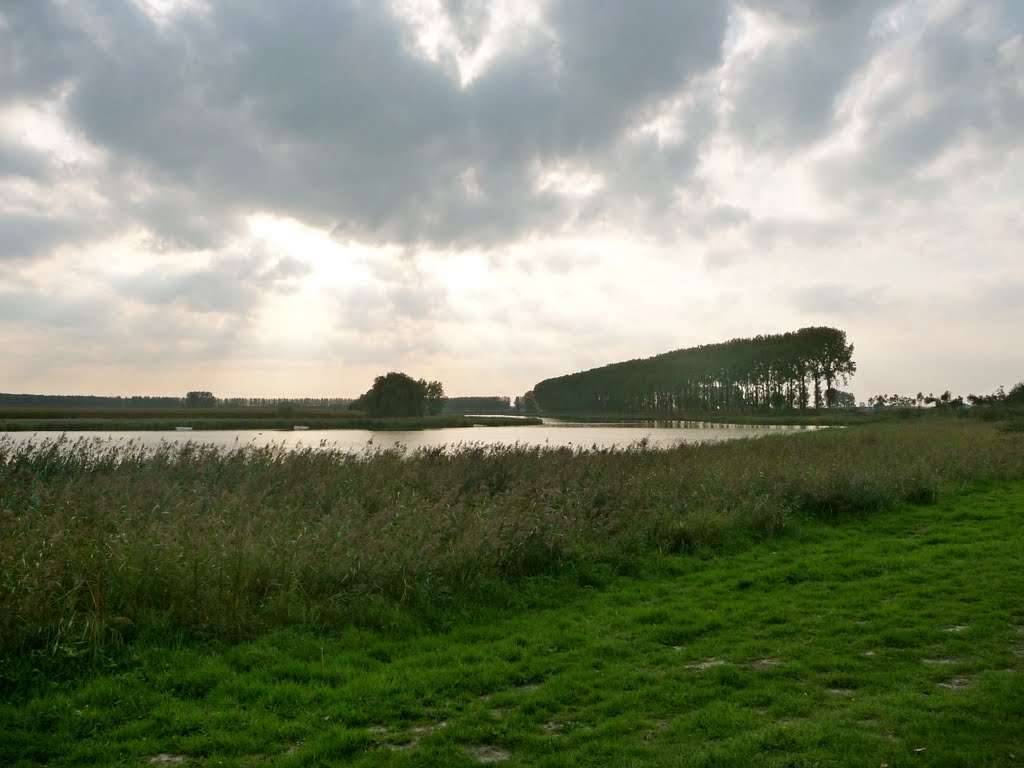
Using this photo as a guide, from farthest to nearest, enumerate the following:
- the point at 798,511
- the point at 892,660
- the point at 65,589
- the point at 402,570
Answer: the point at 798,511 → the point at 402,570 → the point at 65,589 → the point at 892,660

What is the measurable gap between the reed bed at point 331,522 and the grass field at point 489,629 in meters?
0.04

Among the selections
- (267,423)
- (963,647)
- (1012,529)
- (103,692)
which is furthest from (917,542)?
(267,423)

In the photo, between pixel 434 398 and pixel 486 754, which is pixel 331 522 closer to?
pixel 486 754

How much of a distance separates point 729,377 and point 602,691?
99866 millimetres

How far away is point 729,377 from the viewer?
3925 inches

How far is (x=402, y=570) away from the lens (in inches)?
291

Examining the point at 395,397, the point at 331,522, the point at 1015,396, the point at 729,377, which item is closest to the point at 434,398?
the point at 395,397

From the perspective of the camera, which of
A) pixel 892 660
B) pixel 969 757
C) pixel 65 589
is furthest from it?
pixel 65 589

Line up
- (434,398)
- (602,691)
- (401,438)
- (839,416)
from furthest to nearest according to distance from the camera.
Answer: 1. (434,398)
2. (839,416)
3. (401,438)
4. (602,691)

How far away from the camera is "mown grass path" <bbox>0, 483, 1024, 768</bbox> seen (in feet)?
13.5

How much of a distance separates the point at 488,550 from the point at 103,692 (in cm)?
426

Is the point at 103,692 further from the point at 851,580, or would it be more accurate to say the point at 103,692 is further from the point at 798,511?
the point at 798,511

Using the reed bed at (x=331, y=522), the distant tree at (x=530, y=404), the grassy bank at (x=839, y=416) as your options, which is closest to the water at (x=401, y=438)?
the reed bed at (x=331, y=522)

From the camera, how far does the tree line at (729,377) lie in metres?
84.8
